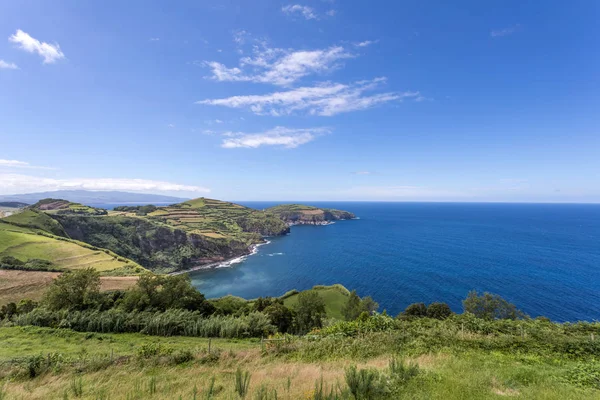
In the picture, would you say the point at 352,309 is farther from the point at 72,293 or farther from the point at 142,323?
the point at 72,293

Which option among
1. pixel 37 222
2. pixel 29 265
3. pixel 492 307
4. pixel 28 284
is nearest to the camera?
pixel 492 307

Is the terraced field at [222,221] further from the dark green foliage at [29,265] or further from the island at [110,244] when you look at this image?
the dark green foliage at [29,265]

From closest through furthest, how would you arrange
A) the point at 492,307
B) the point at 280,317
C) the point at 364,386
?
Answer: the point at 364,386 < the point at 280,317 < the point at 492,307

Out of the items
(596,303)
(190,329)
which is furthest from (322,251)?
(190,329)

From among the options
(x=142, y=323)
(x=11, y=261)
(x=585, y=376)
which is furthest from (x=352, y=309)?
(x=11, y=261)

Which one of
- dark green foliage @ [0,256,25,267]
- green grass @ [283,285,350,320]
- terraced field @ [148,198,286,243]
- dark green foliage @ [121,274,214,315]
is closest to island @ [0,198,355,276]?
dark green foliage @ [0,256,25,267]

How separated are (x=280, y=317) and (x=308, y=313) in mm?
6050

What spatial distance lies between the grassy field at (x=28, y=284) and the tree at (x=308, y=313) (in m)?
36.4

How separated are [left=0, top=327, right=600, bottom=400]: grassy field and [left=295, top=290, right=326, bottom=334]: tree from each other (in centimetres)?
2588

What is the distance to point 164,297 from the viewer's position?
120 feet

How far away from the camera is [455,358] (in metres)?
13.7

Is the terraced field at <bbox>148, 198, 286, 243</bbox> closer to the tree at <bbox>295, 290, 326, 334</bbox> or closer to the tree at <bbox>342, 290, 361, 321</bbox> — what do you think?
the tree at <bbox>295, 290, 326, 334</bbox>

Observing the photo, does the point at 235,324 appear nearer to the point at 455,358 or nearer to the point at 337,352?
the point at 337,352

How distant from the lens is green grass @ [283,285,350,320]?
53531mm
